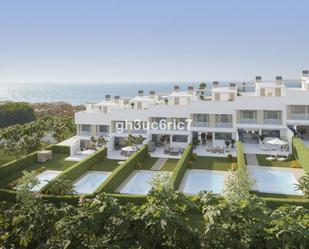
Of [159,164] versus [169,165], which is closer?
[169,165]

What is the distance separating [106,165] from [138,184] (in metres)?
7.65

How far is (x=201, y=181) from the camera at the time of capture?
1098 inches

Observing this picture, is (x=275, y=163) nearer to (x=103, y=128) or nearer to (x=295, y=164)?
(x=295, y=164)

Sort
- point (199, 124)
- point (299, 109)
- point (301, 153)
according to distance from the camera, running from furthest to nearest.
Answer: point (199, 124) < point (299, 109) < point (301, 153)

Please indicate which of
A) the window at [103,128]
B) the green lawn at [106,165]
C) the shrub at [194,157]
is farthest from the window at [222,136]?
the window at [103,128]

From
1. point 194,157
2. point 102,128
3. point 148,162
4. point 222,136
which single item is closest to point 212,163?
point 194,157

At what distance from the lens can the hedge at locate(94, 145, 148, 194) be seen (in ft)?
77.8

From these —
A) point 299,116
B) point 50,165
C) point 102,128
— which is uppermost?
point 299,116

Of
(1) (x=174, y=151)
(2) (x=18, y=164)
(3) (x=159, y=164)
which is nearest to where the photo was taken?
(2) (x=18, y=164)

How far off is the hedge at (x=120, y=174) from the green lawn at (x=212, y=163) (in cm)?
600

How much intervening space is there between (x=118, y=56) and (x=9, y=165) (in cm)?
6472

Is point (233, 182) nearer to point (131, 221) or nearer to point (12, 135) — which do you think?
point (131, 221)

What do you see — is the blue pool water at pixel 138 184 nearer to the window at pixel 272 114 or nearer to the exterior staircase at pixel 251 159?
the exterior staircase at pixel 251 159

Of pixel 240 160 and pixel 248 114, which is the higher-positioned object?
pixel 248 114
